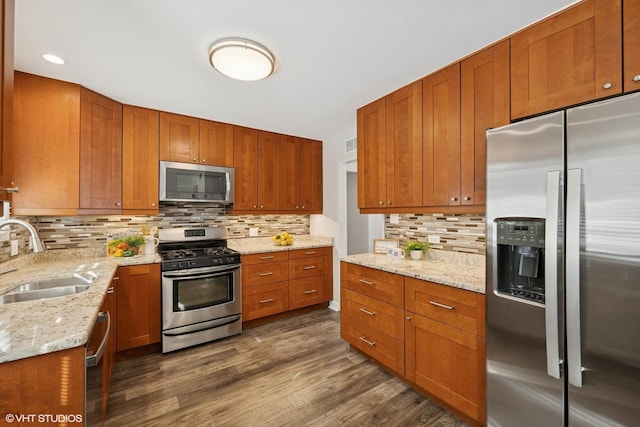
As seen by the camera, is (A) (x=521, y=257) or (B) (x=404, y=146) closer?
(A) (x=521, y=257)

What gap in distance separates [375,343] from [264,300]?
1486mm

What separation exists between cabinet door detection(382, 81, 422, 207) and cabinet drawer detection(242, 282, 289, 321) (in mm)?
1749

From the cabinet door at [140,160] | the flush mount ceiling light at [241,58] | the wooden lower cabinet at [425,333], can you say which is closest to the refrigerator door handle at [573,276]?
the wooden lower cabinet at [425,333]

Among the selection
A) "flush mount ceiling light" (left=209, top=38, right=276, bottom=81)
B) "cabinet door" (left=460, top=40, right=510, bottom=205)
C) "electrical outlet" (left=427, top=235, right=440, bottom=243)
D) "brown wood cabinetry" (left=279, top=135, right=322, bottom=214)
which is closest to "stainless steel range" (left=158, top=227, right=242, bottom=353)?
"brown wood cabinetry" (left=279, top=135, right=322, bottom=214)

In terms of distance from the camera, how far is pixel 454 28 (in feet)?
5.37

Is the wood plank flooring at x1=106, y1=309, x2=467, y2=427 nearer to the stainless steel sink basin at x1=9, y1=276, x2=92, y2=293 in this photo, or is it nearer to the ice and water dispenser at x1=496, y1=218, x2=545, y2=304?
the stainless steel sink basin at x1=9, y1=276, x2=92, y2=293

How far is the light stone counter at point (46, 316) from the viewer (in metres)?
0.91

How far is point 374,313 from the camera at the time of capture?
90.0 inches

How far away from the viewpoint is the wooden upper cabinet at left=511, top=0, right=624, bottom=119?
1.34 metres

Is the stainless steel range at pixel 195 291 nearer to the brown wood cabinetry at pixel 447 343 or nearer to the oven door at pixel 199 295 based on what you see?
the oven door at pixel 199 295

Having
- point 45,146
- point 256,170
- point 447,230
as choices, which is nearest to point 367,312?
point 447,230

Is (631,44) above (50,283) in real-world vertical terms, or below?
above

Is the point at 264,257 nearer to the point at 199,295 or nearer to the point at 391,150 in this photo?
the point at 199,295
